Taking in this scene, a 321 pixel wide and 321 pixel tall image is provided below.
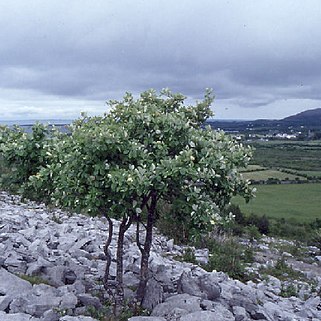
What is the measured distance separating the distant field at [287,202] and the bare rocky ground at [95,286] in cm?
2520

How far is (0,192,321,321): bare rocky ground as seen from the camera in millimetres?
7785

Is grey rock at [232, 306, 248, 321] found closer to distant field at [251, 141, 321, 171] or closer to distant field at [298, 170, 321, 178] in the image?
distant field at [251, 141, 321, 171]

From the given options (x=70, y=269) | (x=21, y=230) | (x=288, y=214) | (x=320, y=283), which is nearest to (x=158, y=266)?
(x=70, y=269)

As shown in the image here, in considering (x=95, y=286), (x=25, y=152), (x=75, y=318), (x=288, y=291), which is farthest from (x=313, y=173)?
(x=75, y=318)

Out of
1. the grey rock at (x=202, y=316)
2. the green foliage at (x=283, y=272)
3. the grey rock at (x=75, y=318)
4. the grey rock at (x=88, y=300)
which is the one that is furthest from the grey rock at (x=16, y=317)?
the green foliage at (x=283, y=272)

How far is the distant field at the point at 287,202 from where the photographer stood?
→ 135 ft

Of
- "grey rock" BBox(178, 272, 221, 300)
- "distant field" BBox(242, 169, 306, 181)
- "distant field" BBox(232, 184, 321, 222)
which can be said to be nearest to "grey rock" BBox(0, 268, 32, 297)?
"grey rock" BBox(178, 272, 221, 300)

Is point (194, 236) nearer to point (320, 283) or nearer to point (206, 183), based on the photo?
point (206, 183)

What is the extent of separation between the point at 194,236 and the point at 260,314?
2612 mm

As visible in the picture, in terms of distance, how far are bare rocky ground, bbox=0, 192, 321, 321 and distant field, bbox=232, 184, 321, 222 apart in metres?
25.2

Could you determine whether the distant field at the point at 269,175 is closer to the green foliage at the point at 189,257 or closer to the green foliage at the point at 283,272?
the green foliage at the point at 283,272

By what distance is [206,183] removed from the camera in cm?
801

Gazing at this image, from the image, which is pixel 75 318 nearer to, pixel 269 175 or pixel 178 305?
pixel 178 305

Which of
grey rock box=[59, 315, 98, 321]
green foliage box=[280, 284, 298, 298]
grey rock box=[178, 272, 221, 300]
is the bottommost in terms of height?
green foliage box=[280, 284, 298, 298]
